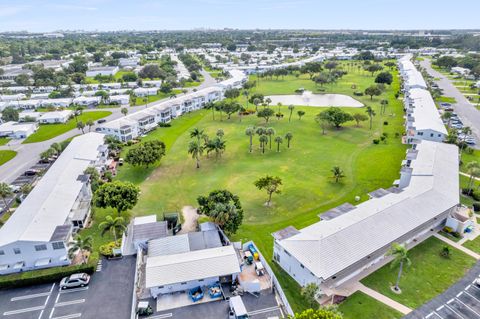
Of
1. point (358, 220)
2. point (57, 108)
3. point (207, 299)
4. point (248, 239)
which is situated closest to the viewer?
point (207, 299)

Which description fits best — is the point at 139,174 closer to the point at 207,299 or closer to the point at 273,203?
the point at 273,203

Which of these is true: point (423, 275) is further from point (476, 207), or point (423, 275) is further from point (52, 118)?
point (52, 118)

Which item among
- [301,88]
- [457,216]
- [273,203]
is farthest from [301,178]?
[301,88]

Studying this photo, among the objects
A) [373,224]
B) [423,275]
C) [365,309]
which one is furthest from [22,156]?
[423,275]

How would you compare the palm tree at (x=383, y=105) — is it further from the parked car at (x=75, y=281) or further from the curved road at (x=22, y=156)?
the parked car at (x=75, y=281)

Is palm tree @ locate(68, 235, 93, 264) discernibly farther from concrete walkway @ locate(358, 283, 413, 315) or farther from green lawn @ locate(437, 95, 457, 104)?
green lawn @ locate(437, 95, 457, 104)

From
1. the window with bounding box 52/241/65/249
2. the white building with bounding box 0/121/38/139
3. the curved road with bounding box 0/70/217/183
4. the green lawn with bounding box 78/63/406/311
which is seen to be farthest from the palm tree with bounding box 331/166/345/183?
the white building with bounding box 0/121/38/139
